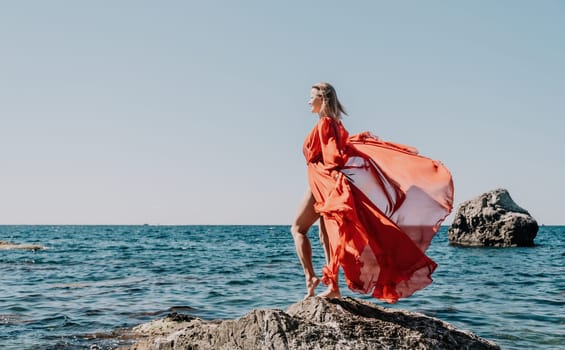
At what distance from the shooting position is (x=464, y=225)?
1791 inches

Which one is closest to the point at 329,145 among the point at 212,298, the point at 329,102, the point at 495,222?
the point at 329,102

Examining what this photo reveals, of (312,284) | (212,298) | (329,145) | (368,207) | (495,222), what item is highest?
(329,145)

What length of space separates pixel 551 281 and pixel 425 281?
54.9ft

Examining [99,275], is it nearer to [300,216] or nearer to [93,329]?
[93,329]

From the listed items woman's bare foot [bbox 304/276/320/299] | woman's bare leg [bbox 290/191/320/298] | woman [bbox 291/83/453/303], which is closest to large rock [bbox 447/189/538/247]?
woman [bbox 291/83/453/303]

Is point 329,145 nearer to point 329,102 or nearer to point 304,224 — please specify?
point 329,102

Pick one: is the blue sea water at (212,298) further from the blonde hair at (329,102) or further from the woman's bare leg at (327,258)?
the blonde hair at (329,102)

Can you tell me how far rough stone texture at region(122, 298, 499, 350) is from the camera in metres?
5.51

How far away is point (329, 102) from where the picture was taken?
6.18 m

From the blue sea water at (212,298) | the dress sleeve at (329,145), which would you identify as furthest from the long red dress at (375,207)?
the blue sea water at (212,298)

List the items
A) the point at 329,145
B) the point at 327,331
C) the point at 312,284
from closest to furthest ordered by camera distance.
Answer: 1. the point at 327,331
2. the point at 329,145
3. the point at 312,284

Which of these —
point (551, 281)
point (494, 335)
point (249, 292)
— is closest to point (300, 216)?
point (494, 335)

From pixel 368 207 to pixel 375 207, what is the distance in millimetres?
89

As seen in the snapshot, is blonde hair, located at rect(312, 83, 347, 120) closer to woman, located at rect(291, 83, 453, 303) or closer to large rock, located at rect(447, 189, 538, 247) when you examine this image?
woman, located at rect(291, 83, 453, 303)
